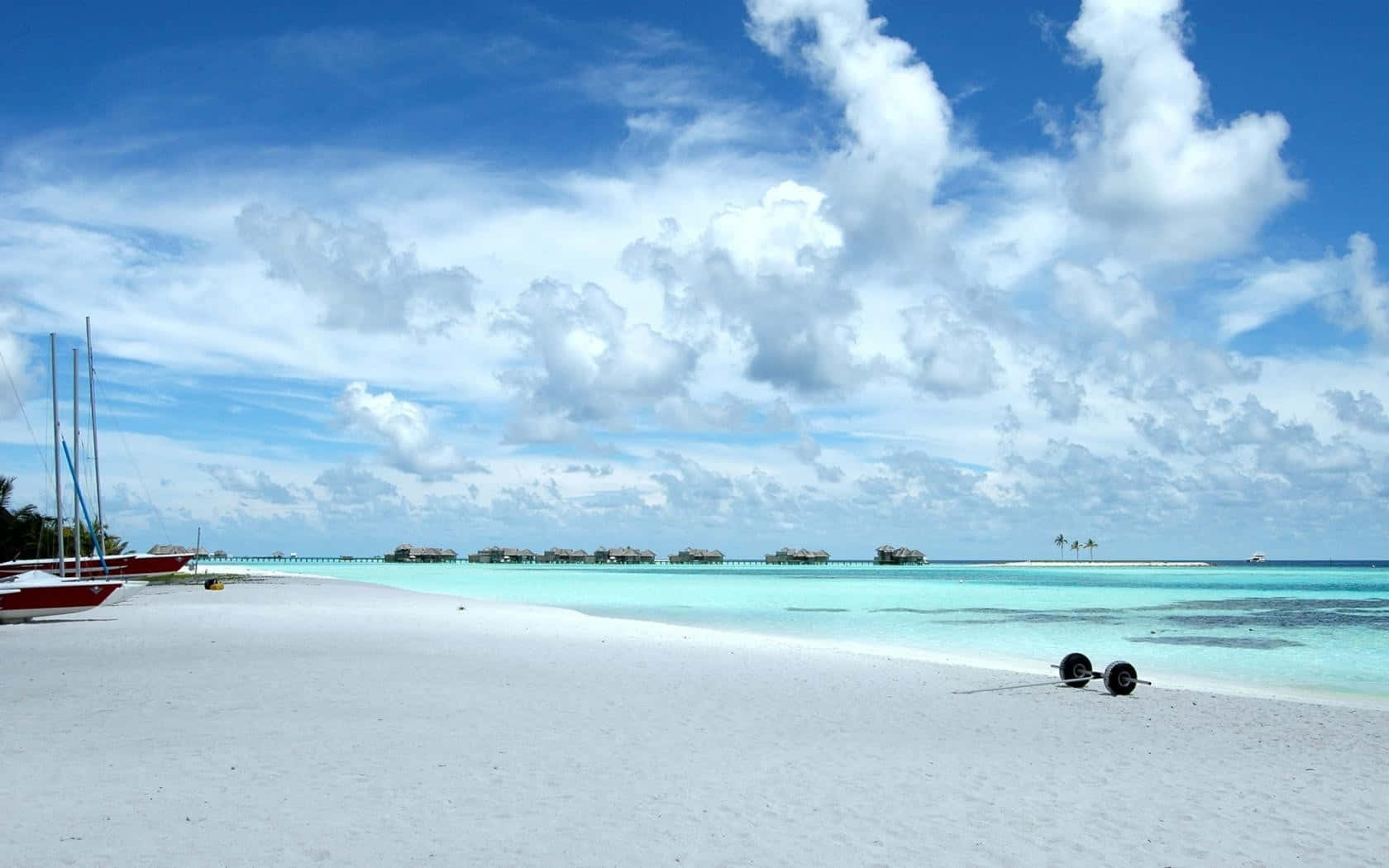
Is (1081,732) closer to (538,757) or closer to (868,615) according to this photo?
(538,757)

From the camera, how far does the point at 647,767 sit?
8.52 m

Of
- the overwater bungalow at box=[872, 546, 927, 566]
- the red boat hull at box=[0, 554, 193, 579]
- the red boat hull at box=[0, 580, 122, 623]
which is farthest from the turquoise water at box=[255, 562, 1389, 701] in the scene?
the overwater bungalow at box=[872, 546, 927, 566]

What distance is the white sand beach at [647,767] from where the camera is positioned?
6371 millimetres

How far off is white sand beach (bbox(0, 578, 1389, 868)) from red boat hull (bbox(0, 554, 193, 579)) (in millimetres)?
28395

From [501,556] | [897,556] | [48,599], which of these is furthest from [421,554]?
[48,599]

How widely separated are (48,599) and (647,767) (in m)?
21.5

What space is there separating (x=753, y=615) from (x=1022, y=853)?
2951cm

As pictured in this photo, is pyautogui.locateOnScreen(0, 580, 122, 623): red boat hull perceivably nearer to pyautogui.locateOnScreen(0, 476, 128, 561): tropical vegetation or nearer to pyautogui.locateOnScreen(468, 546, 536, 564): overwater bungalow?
pyautogui.locateOnScreen(0, 476, 128, 561): tropical vegetation

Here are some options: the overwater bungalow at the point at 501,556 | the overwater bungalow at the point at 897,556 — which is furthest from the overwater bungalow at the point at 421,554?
the overwater bungalow at the point at 897,556

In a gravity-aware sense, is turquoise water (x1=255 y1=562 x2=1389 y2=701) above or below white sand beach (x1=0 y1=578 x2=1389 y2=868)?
below

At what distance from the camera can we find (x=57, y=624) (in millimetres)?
23125

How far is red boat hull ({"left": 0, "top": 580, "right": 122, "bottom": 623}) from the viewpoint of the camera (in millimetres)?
23125

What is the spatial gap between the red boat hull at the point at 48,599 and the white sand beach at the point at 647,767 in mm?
9176

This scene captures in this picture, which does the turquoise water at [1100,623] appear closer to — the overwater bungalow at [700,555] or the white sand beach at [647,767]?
the white sand beach at [647,767]
